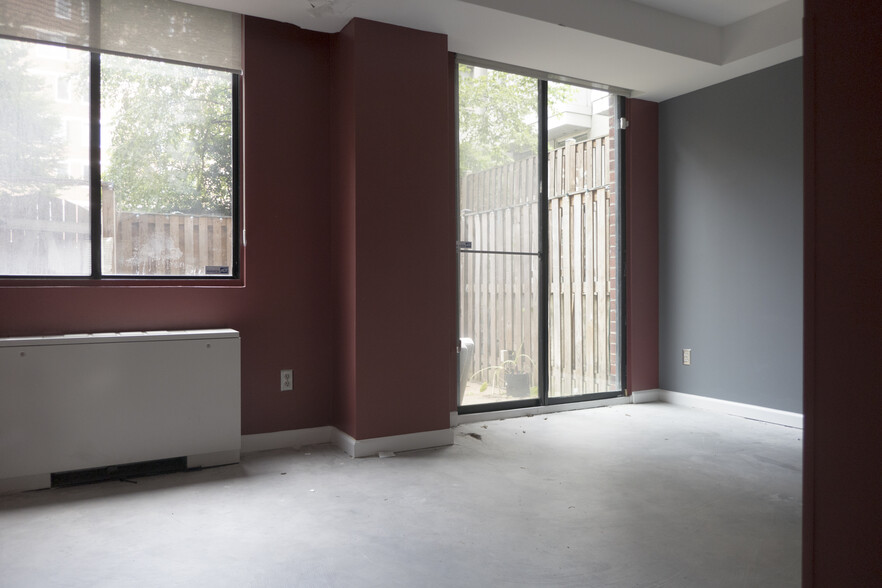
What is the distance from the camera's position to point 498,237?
4.08m

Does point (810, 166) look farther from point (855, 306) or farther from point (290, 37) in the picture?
point (290, 37)

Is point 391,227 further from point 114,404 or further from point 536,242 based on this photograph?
point 114,404

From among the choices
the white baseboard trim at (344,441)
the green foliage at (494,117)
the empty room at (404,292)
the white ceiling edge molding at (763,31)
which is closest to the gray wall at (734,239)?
the empty room at (404,292)

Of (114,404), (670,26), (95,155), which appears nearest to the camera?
(114,404)

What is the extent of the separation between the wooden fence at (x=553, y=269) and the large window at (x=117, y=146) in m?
1.63

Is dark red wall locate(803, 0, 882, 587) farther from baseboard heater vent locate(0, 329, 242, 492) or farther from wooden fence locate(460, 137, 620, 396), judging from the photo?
wooden fence locate(460, 137, 620, 396)

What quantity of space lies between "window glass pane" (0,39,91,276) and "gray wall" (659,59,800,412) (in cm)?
417

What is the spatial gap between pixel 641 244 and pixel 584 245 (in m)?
0.49

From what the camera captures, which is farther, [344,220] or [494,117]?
[494,117]

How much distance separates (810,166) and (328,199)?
2923 mm

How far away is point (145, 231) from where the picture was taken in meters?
3.13

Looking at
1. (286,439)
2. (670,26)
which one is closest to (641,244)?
(670,26)

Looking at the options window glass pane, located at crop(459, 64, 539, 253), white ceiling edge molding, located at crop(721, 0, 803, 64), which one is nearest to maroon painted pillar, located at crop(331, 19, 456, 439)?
window glass pane, located at crop(459, 64, 539, 253)

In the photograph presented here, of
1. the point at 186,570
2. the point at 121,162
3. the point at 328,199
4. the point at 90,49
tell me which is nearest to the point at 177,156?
the point at 121,162
